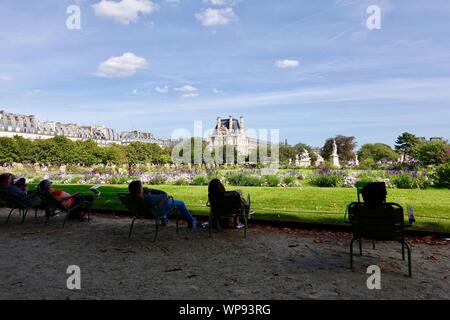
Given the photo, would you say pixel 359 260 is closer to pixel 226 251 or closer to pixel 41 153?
pixel 226 251

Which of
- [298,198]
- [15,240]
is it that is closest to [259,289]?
[15,240]

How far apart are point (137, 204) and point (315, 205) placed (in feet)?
14.7

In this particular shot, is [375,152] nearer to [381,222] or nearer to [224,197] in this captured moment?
[224,197]

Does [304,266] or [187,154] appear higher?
[187,154]

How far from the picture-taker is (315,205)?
29.0ft

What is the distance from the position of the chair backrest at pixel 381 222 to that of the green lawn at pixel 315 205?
2.23 m

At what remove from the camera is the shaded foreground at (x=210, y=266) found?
3703 millimetres

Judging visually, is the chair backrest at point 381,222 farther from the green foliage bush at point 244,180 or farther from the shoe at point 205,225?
the green foliage bush at point 244,180

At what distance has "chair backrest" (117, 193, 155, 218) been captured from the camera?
19.9 ft

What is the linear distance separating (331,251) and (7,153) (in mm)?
51418

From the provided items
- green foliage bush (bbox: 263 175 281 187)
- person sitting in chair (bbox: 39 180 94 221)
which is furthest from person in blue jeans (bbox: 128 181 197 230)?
green foliage bush (bbox: 263 175 281 187)

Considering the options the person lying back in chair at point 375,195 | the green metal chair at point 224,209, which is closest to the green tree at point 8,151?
the green metal chair at point 224,209
